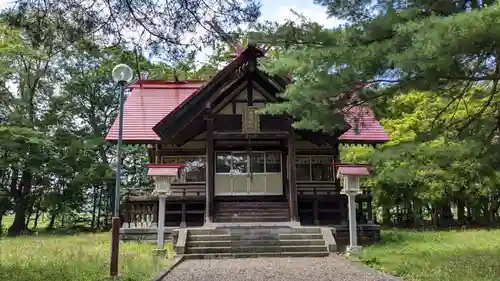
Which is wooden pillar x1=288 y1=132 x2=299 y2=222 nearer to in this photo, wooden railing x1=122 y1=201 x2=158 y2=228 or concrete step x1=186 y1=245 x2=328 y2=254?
concrete step x1=186 y1=245 x2=328 y2=254

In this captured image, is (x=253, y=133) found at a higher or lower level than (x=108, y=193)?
higher

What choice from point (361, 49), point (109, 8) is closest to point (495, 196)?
point (361, 49)

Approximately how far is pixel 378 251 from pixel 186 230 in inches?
188

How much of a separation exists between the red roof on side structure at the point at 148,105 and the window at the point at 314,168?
4483 millimetres

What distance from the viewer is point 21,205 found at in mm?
20719

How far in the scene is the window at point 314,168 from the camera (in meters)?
15.1

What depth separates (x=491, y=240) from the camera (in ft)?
40.4

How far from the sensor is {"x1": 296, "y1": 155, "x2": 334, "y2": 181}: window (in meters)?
15.1

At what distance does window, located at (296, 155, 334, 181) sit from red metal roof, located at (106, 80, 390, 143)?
119 centimetres

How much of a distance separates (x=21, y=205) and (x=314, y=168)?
14.4 meters

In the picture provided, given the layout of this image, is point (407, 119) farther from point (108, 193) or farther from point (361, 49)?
point (108, 193)

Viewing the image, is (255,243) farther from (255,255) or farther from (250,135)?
(250,135)

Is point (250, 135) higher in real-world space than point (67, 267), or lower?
higher

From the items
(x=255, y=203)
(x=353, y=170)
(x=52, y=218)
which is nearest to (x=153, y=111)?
(x=255, y=203)
